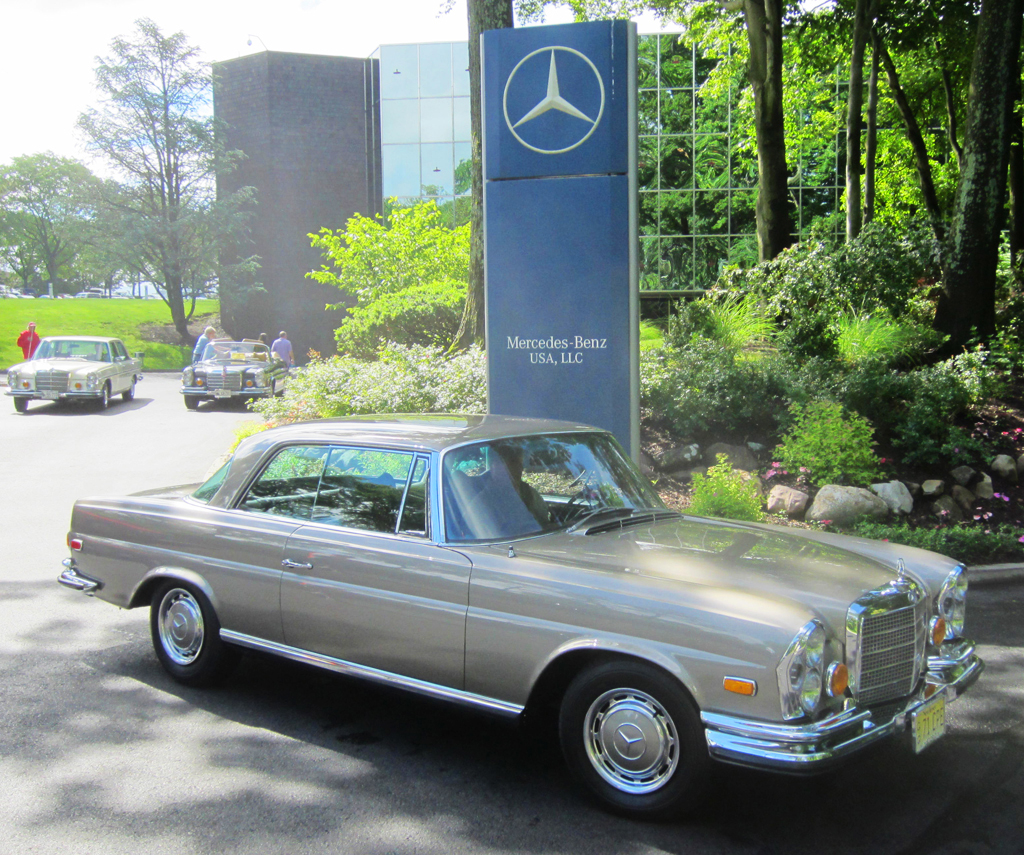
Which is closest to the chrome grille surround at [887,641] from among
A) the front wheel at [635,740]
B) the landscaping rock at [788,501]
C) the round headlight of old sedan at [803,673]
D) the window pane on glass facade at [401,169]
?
the round headlight of old sedan at [803,673]

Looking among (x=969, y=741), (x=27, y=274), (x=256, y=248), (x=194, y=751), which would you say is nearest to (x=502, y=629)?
(x=194, y=751)

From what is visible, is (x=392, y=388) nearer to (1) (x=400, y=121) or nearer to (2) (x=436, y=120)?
(2) (x=436, y=120)

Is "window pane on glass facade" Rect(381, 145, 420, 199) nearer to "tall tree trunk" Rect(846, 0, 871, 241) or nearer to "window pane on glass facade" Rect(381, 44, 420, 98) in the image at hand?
"window pane on glass facade" Rect(381, 44, 420, 98)

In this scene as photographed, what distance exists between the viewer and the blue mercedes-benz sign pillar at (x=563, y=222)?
770cm

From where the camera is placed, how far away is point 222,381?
65.0ft

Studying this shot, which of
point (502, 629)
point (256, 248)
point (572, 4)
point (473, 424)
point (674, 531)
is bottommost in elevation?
point (502, 629)

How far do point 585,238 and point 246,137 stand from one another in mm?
36701

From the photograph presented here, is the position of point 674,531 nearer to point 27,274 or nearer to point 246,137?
point 246,137

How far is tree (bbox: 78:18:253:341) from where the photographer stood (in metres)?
38.9

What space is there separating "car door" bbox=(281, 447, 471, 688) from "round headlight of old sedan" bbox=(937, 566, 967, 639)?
7.00 feet

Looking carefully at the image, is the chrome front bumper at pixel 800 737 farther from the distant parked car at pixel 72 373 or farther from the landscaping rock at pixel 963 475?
the distant parked car at pixel 72 373

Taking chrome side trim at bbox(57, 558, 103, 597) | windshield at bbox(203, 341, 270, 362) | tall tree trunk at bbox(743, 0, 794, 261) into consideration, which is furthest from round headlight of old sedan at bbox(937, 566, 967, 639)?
windshield at bbox(203, 341, 270, 362)

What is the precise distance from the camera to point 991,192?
475 inches

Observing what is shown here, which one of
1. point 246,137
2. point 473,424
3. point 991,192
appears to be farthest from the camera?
point 246,137
